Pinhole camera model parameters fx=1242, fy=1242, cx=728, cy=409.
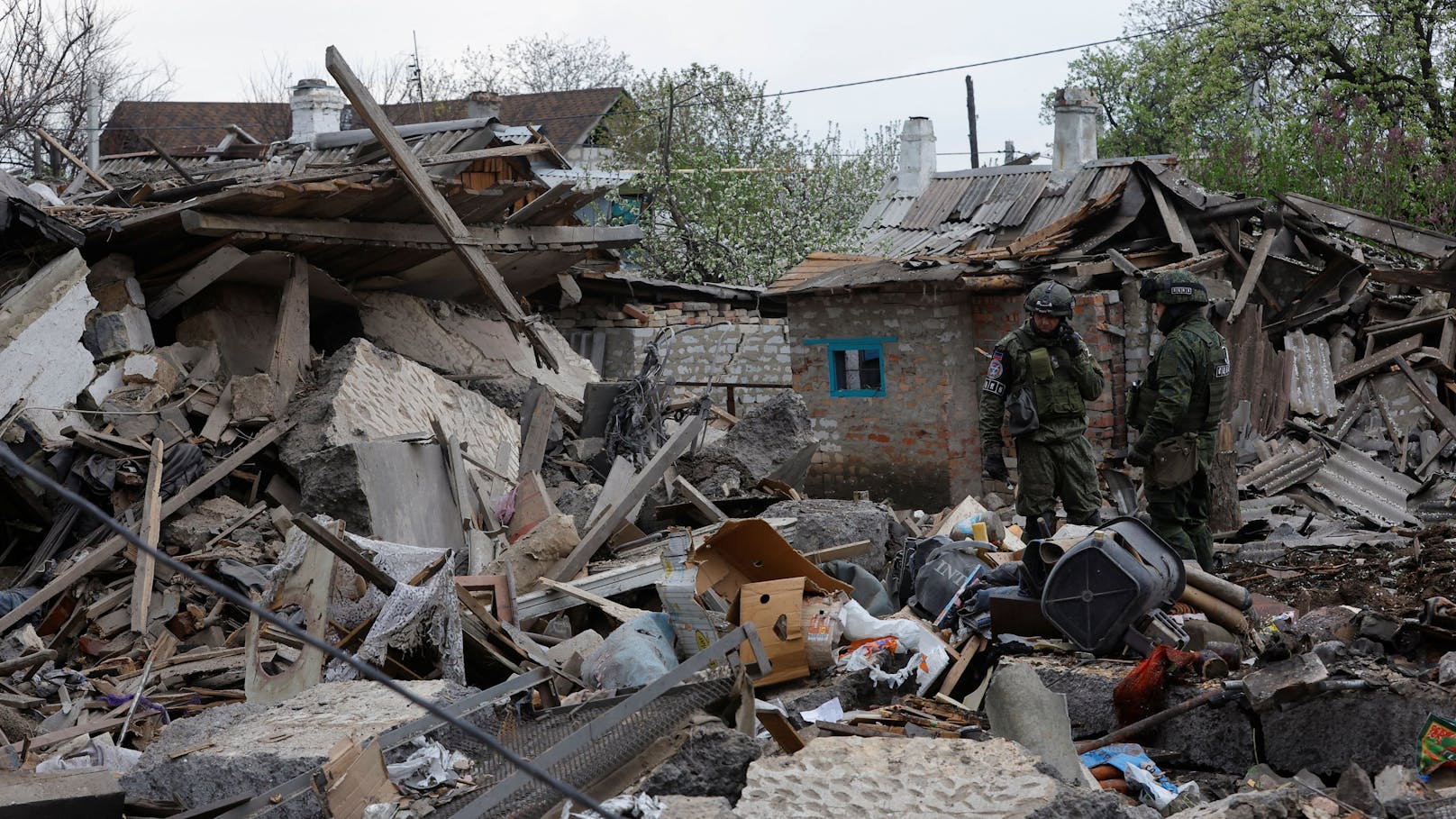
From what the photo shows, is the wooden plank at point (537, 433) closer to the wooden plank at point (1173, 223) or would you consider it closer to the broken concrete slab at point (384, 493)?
the broken concrete slab at point (384, 493)

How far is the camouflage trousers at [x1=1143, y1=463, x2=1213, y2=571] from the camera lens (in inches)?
270

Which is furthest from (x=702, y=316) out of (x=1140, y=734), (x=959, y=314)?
(x=1140, y=734)

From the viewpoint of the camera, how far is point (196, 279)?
9125mm

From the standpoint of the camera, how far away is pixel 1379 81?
22859 mm

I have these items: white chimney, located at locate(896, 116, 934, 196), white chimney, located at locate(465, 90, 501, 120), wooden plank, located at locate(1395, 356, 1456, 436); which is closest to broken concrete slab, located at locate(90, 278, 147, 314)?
wooden plank, located at locate(1395, 356, 1456, 436)

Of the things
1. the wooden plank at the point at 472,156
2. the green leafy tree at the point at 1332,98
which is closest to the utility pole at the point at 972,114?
the green leafy tree at the point at 1332,98

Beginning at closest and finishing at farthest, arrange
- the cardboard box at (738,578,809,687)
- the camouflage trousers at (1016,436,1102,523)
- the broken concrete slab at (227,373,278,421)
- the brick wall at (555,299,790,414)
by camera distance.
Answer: the cardboard box at (738,578,809,687), the camouflage trousers at (1016,436,1102,523), the broken concrete slab at (227,373,278,421), the brick wall at (555,299,790,414)

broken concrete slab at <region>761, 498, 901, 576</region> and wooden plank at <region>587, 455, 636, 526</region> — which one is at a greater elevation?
wooden plank at <region>587, 455, 636, 526</region>

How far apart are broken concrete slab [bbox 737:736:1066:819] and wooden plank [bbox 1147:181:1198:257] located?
9091 millimetres

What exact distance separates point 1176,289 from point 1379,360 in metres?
7.02

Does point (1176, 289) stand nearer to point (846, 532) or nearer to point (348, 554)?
point (846, 532)

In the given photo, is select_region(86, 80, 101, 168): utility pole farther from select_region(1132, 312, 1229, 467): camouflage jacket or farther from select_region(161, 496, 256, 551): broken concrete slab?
select_region(1132, 312, 1229, 467): camouflage jacket

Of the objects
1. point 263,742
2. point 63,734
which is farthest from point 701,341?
point 263,742

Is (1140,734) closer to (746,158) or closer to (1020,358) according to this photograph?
(1020,358)
